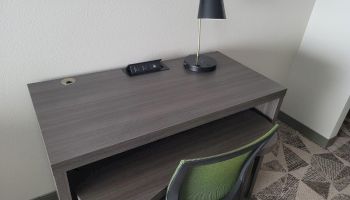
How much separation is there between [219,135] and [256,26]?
2.71 ft

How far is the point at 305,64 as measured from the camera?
6.69 ft

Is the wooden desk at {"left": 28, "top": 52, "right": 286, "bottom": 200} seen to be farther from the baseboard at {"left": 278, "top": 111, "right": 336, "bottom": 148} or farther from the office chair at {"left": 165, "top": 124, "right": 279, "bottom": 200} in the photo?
the baseboard at {"left": 278, "top": 111, "right": 336, "bottom": 148}

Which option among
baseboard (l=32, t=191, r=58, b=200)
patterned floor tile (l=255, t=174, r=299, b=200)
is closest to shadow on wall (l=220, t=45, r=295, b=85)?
patterned floor tile (l=255, t=174, r=299, b=200)

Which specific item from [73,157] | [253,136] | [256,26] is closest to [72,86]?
[73,157]

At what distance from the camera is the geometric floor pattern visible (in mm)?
1658

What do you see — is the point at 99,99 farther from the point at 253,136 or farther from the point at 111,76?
the point at 253,136

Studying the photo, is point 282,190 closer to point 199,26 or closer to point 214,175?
point 214,175

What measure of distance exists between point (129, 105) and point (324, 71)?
1545mm

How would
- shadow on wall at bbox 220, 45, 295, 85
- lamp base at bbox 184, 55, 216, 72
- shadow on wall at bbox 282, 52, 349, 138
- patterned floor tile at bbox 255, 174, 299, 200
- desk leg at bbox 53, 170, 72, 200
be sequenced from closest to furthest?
→ desk leg at bbox 53, 170, 72, 200
lamp base at bbox 184, 55, 216, 72
patterned floor tile at bbox 255, 174, 299, 200
shadow on wall at bbox 220, 45, 295, 85
shadow on wall at bbox 282, 52, 349, 138

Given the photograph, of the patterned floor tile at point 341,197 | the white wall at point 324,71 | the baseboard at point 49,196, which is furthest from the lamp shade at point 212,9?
the patterned floor tile at point 341,197

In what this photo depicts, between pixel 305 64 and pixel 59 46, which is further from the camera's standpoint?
pixel 305 64

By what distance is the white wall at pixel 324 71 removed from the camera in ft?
5.82

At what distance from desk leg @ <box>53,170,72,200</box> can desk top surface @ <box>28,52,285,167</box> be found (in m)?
0.04

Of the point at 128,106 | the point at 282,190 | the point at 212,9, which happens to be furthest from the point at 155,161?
the point at 282,190
